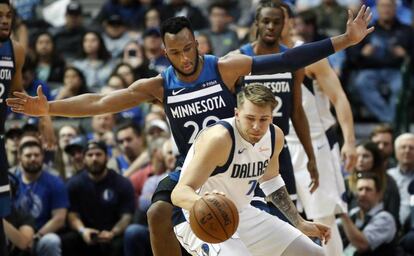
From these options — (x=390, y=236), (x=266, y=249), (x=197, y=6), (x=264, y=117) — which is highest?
(x=197, y=6)

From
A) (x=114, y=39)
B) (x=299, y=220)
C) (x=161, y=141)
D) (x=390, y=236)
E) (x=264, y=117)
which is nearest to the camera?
(x=264, y=117)

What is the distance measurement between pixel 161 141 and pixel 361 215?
8.12 ft

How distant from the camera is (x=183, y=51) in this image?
7469 millimetres

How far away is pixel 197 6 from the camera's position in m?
16.1

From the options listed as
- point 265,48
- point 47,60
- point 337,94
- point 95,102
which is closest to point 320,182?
point 337,94

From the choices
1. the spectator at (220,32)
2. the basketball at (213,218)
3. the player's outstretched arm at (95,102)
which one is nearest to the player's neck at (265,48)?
the player's outstretched arm at (95,102)

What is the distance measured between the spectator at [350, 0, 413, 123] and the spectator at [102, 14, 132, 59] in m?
3.45

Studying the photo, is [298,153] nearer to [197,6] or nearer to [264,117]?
[264,117]

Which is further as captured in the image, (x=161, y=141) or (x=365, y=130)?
(x=365, y=130)

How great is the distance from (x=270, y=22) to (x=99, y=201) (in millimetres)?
3590

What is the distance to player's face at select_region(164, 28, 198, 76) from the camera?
24.4 ft

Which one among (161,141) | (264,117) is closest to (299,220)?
(264,117)

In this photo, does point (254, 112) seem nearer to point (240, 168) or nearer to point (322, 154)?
point (240, 168)

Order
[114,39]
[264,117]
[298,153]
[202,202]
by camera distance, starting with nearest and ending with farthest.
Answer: [202,202] → [264,117] → [298,153] → [114,39]
